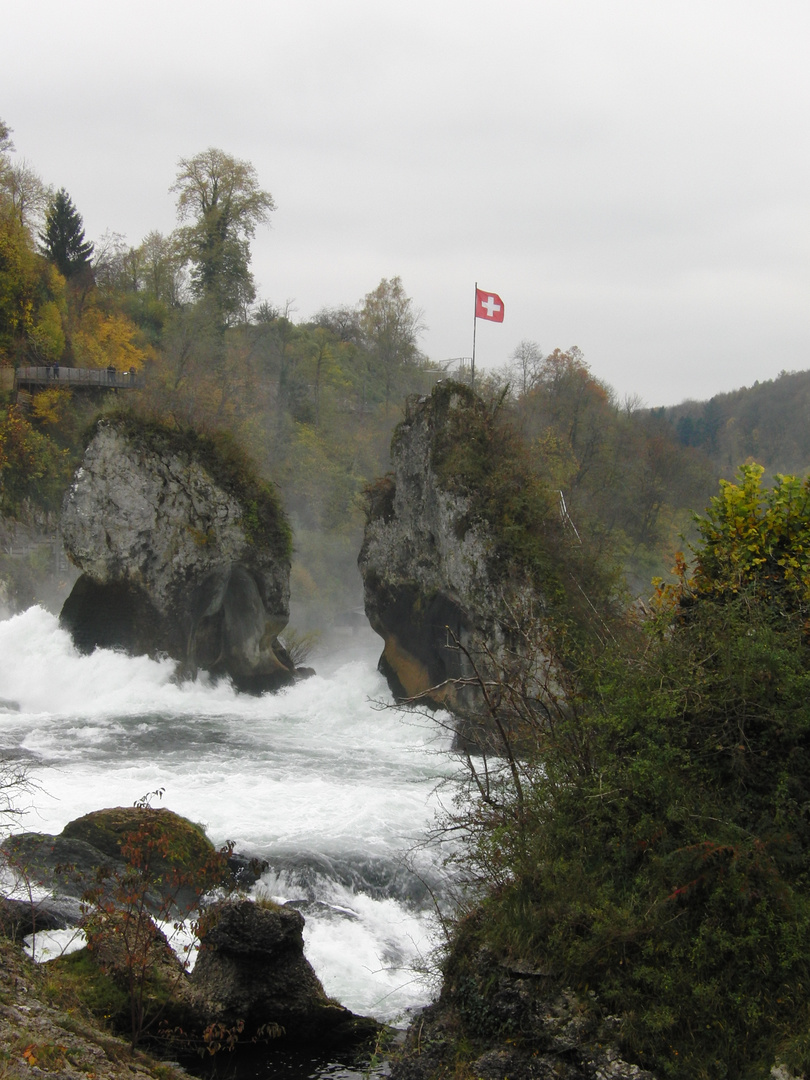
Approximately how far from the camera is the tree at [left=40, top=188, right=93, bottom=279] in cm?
4453

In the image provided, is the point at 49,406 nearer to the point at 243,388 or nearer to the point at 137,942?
the point at 243,388

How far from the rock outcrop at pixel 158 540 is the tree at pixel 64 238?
842 inches

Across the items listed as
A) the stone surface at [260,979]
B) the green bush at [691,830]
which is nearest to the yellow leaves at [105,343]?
the stone surface at [260,979]

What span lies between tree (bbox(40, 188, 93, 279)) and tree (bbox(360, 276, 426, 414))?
21.3 meters

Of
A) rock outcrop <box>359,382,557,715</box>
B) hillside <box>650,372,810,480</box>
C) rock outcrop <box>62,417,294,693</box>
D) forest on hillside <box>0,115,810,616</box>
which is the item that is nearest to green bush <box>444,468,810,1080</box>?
rock outcrop <box>359,382,557,715</box>

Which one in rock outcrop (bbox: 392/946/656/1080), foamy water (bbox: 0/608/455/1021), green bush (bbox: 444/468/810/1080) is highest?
green bush (bbox: 444/468/810/1080)

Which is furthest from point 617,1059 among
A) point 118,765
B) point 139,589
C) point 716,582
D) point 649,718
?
point 139,589

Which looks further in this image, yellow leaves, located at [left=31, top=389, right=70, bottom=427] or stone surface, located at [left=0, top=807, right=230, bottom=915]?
yellow leaves, located at [left=31, top=389, right=70, bottom=427]

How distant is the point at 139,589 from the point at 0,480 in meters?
12.3

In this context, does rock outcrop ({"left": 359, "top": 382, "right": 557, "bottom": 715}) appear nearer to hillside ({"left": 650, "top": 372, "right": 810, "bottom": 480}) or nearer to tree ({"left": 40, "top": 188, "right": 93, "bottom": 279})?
tree ({"left": 40, "top": 188, "right": 93, "bottom": 279})

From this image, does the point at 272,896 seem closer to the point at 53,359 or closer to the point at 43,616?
the point at 43,616

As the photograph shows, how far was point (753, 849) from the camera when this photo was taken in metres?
6.88

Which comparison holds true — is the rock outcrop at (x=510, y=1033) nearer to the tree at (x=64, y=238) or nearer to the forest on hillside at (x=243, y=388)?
the forest on hillside at (x=243, y=388)

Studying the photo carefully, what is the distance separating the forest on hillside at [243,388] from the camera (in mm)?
37688
